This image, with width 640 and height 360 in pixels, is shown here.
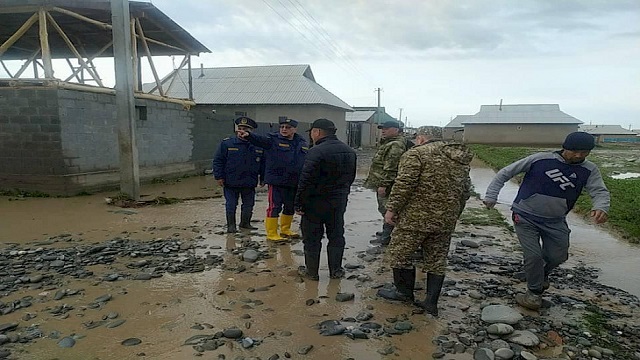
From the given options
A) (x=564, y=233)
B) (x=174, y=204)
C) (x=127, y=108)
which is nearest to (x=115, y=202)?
(x=174, y=204)

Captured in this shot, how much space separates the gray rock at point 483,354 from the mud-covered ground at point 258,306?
0.04ft

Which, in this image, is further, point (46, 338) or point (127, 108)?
point (127, 108)

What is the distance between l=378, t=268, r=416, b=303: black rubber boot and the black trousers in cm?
86

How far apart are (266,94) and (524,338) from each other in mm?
26413

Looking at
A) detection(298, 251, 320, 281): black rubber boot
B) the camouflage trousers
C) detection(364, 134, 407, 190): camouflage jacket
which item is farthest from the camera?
detection(364, 134, 407, 190): camouflage jacket

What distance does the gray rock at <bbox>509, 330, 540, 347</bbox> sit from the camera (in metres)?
3.16

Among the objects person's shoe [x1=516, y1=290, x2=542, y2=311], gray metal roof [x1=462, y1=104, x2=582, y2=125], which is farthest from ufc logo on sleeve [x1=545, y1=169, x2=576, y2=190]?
gray metal roof [x1=462, y1=104, x2=582, y2=125]

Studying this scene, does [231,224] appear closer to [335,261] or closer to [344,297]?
[335,261]

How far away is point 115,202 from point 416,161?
278 inches

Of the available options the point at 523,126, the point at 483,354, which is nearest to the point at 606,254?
the point at 483,354

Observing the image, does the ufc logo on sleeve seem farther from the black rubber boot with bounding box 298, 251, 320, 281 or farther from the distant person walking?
the black rubber boot with bounding box 298, 251, 320, 281

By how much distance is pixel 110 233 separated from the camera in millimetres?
Result: 6293

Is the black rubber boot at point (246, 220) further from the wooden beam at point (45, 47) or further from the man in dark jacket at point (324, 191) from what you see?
the wooden beam at point (45, 47)

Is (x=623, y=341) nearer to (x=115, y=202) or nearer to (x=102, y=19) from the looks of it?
(x=115, y=202)
